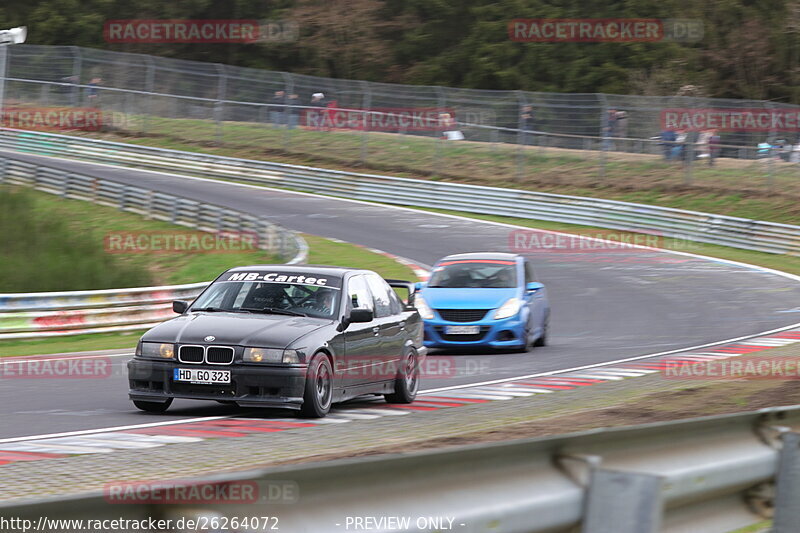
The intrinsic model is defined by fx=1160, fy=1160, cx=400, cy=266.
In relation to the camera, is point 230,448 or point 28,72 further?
point 28,72

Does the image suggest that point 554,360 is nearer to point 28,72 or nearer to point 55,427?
point 55,427

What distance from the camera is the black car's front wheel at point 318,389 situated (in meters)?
10.4

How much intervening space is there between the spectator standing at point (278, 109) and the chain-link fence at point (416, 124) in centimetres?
5

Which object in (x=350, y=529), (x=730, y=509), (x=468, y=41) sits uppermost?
(x=468, y=41)

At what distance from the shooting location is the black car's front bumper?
1024cm

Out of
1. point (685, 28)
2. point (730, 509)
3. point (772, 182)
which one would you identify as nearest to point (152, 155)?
point (772, 182)

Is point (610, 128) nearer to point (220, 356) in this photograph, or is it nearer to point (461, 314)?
point (461, 314)

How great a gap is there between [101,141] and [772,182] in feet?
83.0

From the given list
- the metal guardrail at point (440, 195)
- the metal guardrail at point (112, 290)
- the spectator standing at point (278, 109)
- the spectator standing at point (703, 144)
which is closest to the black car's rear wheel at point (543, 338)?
the metal guardrail at point (112, 290)

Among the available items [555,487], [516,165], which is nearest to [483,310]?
[555,487]

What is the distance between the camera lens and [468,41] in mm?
69438

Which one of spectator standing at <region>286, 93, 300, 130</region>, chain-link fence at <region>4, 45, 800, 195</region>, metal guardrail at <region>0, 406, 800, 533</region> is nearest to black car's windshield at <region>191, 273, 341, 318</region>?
metal guardrail at <region>0, 406, 800, 533</region>

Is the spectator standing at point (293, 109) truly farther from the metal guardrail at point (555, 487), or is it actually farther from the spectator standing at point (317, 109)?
the metal guardrail at point (555, 487)

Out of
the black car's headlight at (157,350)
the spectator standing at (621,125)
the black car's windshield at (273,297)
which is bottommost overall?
the black car's headlight at (157,350)
